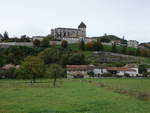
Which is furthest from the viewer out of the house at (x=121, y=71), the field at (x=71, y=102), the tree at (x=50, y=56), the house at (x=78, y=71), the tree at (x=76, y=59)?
the tree at (x=76, y=59)

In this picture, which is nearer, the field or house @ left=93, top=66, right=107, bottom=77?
the field

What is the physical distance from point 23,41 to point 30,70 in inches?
4442

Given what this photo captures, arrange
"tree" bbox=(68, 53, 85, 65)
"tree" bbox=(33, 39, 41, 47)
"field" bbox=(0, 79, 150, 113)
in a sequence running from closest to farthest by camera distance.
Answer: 1. "field" bbox=(0, 79, 150, 113)
2. "tree" bbox=(68, 53, 85, 65)
3. "tree" bbox=(33, 39, 41, 47)

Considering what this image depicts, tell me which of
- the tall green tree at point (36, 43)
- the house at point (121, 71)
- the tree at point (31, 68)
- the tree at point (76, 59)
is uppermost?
the tall green tree at point (36, 43)

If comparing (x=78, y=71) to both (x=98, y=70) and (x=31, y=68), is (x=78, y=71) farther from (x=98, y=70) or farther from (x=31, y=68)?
(x=31, y=68)

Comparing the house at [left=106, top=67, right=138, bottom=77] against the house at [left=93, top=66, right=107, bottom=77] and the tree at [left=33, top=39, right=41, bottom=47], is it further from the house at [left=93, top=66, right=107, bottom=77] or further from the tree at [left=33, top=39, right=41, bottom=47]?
the tree at [left=33, top=39, right=41, bottom=47]

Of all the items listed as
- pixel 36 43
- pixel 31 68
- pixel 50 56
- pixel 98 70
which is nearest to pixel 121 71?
pixel 98 70

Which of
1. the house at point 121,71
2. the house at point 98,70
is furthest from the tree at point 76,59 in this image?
the house at point 121,71

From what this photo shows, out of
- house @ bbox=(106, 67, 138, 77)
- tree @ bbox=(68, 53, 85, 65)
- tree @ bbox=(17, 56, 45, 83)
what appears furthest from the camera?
tree @ bbox=(68, 53, 85, 65)

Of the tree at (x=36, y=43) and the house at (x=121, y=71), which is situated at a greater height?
the tree at (x=36, y=43)

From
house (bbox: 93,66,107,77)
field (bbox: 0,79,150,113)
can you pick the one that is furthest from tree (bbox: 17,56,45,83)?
house (bbox: 93,66,107,77)

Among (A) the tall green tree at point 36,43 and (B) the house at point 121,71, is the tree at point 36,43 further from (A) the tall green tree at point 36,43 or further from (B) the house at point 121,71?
(B) the house at point 121,71

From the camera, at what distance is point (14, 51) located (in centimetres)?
13662

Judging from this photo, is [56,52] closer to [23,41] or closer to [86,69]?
[86,69]
